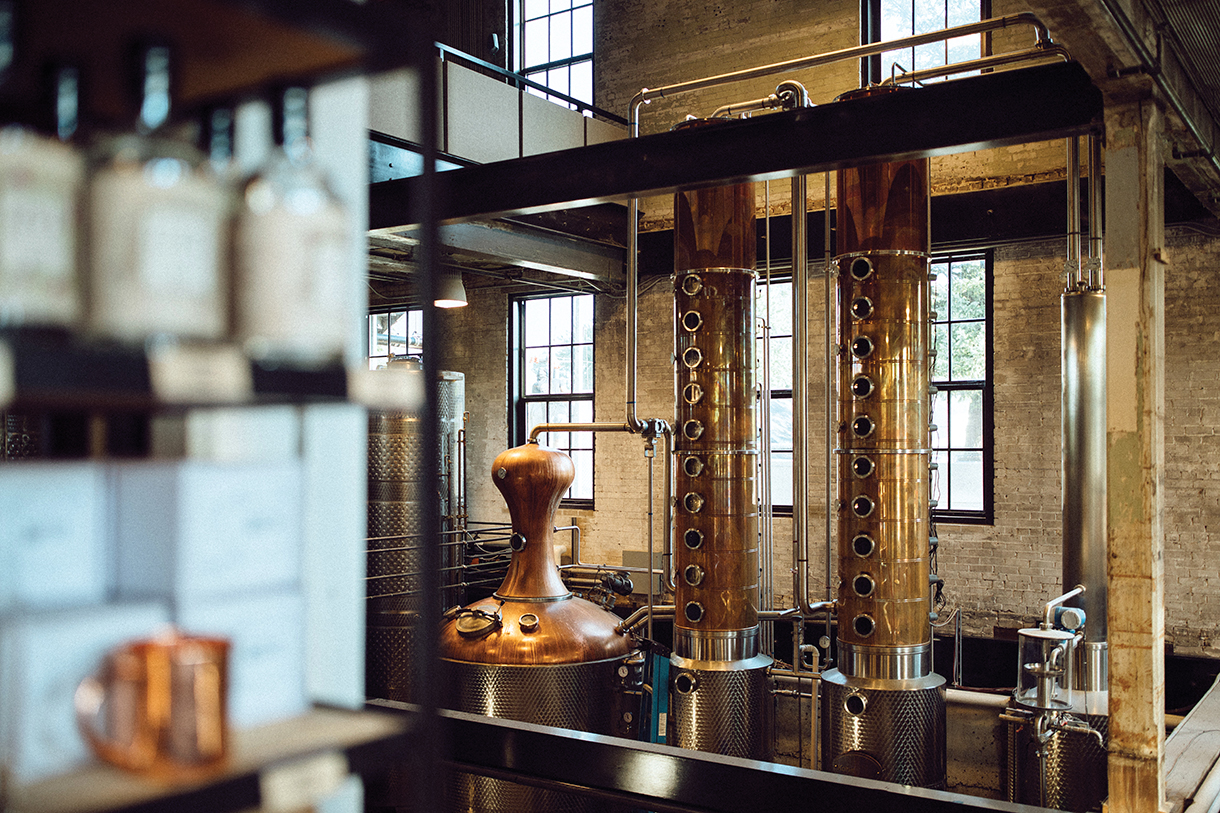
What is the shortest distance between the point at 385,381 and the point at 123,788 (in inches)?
19.9

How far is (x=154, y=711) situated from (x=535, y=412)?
9.33 metres

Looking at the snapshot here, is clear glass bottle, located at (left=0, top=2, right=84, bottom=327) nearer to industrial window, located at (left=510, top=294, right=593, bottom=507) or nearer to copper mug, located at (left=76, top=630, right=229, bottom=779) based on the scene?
copper mug, located at (left=76, top=630, right=229, bottom=779)

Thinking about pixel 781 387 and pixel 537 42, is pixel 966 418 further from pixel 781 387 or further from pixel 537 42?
pixel 537 42

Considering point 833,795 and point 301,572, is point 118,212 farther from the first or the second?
point 833,795

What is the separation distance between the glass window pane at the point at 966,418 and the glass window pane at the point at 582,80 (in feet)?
15.6

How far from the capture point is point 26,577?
1.05m

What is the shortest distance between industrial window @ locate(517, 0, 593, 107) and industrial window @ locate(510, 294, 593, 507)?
2.17m

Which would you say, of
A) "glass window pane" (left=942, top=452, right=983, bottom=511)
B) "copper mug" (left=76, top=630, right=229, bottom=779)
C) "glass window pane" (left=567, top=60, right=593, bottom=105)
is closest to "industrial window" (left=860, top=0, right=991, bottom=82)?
"glass window pane" (left=567, top=60, right=593, bottom=105)

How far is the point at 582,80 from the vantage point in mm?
9844

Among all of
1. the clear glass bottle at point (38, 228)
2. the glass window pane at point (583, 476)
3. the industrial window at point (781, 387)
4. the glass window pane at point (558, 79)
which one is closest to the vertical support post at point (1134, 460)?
the clear glass bottle at point (38, 228)

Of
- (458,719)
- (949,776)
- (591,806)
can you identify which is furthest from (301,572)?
(949,776)

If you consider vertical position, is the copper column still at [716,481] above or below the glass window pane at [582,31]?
below

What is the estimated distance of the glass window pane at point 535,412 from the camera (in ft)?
33.8

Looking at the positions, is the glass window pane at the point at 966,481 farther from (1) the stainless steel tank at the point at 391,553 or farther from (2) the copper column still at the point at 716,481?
(1) the stainless steel tank at the point at 391,553
